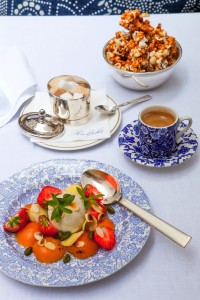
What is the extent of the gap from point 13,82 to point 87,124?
0.23 metres

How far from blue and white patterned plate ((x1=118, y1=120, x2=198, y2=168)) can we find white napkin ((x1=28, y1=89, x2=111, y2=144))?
0.14 feet

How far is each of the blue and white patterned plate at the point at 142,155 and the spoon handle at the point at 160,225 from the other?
0.38 feet

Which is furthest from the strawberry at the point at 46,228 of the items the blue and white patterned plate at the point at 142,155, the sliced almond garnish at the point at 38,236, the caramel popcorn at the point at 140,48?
the caramel popcorn at the point at 140,48

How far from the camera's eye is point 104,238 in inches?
26.9

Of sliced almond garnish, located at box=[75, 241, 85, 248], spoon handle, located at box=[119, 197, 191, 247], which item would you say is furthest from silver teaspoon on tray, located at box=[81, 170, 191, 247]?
sliced almond garnish, located at box=[75, 241, 85, 248]

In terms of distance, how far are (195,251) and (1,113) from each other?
1.75 feet

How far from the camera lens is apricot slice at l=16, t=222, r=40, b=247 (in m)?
0.69

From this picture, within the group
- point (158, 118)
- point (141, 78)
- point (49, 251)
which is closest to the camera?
point (49, 251)

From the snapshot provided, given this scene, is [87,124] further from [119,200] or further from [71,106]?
[119,200]

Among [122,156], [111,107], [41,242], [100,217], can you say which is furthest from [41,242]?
[111,107]

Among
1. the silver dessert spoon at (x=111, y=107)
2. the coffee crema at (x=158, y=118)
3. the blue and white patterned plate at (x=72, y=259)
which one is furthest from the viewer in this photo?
the silver dessert spoon at (x=111, y=107)

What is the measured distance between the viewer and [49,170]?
829 millimetres

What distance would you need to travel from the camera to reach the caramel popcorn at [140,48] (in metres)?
0.99

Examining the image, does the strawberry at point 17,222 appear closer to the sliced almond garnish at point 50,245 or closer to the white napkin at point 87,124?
the sliced almond garnish at point 50,245
